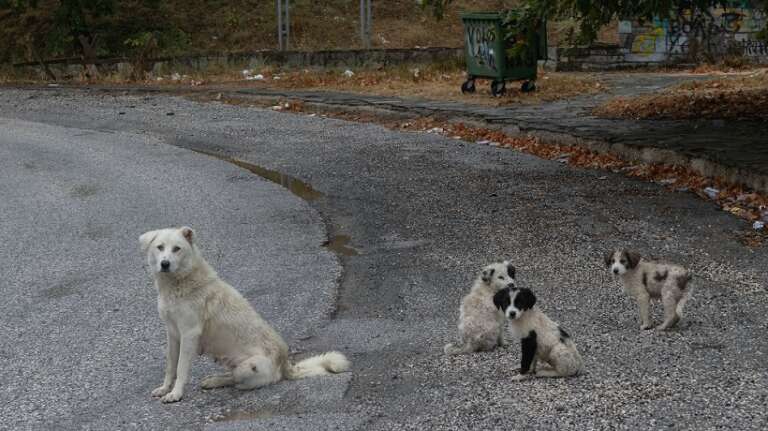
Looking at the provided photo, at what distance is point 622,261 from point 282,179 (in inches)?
304

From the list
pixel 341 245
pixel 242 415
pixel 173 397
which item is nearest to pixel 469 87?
pixel 341 245

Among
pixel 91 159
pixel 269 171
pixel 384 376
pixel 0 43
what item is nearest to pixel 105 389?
pixel 384 376

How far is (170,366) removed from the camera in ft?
20.8

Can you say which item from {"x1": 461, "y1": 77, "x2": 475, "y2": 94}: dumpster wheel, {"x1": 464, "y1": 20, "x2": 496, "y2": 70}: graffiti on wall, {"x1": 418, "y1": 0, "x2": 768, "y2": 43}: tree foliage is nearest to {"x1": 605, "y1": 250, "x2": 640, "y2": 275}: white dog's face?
{"x1": 418, "y1": 0, "x2": 768, "y2": 43}: tree foliage

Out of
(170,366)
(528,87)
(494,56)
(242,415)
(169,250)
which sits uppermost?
(494,56)

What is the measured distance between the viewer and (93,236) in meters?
11.4

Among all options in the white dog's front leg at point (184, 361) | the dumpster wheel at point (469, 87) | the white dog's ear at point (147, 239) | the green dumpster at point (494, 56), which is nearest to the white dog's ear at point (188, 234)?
the white dog's ear at point (147, 239)

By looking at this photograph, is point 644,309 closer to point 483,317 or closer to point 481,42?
A: point 483,317

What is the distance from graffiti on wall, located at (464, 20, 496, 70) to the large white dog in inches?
577

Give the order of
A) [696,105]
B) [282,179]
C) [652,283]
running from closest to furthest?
1. [652,283]
2. [282,179]
3. [696,105]

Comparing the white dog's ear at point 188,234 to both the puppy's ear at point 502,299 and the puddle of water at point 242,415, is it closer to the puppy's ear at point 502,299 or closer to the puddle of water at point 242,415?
the puddle of water at point 242,415

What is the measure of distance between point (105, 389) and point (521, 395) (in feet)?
7.97

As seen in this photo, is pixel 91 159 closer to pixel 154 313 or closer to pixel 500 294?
pixel 154 313

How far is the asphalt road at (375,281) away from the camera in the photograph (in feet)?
19.5
